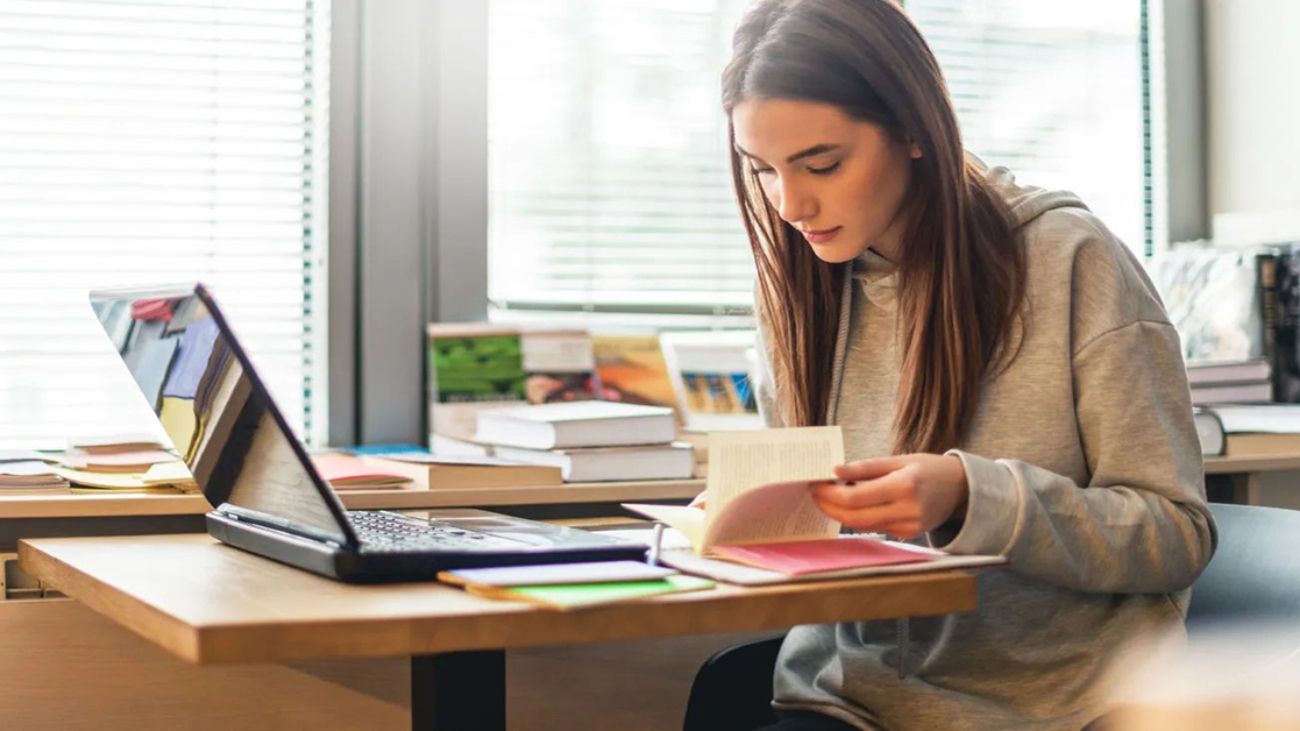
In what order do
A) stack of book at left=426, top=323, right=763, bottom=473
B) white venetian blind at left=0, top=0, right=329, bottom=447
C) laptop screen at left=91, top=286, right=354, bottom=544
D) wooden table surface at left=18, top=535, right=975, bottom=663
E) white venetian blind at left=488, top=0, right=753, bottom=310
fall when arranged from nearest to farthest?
1. wooden table surface at left=18, top=535, right=975, bottom=663
2. laptop screen at left=91, top=286, right=354, bottom=544
3. white venetian blind at left=0, top=0, right=329, bottom=447
4. stack of book at left=426, top=323, right=763, bottom=473
5. white venetian blind at left=488, top=0, right=753, bottom=310

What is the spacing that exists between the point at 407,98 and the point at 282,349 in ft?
1.47

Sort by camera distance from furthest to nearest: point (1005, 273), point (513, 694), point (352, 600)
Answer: point (513, 694)
point (1005, 273)
point (352, 600)

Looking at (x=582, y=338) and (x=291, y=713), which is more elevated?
(x=582, y=338)

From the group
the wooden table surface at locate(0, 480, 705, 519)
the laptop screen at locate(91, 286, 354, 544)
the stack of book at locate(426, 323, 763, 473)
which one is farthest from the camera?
the stack of book at locate(426, 323, 763, 473)

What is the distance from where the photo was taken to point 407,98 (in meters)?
2.36

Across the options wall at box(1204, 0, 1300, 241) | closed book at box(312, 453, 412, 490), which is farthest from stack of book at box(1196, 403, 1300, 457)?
closed book at box(312, 453, 412, 490)

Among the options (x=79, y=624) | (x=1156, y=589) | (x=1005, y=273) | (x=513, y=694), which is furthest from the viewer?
(x=513, y=694)

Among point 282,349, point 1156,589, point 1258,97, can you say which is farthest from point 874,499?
point 1258,97

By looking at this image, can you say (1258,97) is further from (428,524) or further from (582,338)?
(428,524)

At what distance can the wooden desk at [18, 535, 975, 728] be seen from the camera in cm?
100

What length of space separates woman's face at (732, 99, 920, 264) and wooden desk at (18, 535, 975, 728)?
0.48 m

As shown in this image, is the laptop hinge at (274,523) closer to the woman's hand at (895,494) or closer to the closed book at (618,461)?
the woman's hand at (895,494)

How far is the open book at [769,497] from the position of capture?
1.26 metres

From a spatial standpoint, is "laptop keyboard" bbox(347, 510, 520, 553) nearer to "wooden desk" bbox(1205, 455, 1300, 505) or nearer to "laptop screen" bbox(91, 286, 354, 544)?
"laptop screen" bbox(91, 286, 354, 544)
